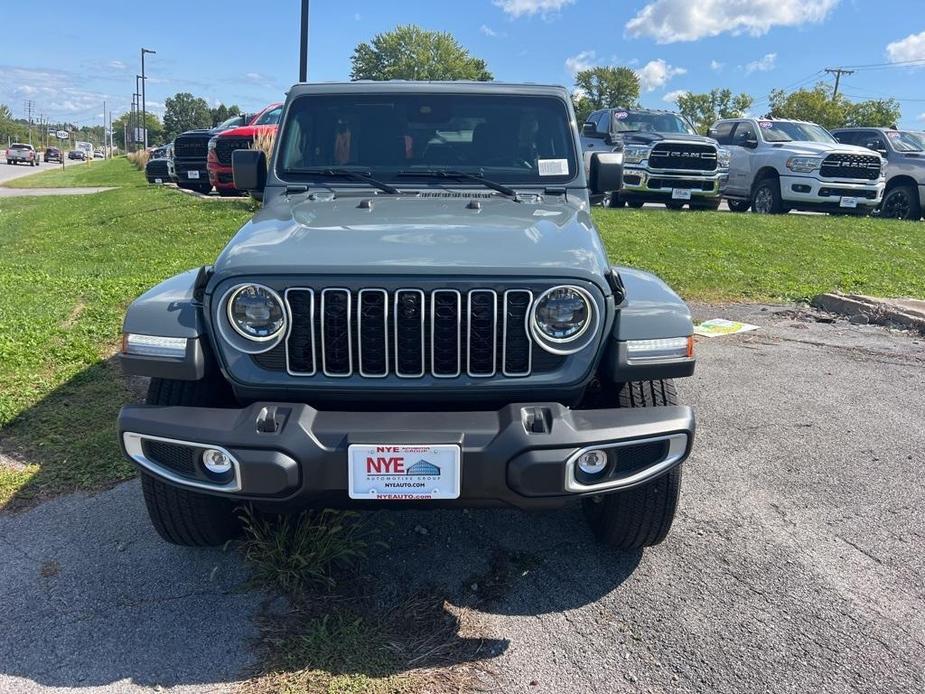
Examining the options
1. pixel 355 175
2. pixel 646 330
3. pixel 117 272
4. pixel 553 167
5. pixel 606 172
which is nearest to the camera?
pixel 646 330

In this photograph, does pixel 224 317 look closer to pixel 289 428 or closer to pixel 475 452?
pixel 289 428

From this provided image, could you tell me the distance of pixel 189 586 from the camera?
2885 mm

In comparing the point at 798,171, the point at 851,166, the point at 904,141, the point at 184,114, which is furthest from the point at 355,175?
the point at 184,114

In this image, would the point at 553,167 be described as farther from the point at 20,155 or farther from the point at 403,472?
the point at 20,155

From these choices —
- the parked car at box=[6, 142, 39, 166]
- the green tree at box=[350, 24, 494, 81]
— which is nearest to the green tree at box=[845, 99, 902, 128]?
the green tree at box=[350, 24, 494, 81]

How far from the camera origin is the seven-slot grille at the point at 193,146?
1791 cm

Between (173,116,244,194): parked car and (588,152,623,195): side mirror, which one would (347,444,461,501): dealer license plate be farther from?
(173,116,244,194): parked car

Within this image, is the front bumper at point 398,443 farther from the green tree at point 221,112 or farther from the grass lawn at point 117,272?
the green tree at point 221,112

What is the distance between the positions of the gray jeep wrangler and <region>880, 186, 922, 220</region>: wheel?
580 inches

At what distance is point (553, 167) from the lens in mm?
3850

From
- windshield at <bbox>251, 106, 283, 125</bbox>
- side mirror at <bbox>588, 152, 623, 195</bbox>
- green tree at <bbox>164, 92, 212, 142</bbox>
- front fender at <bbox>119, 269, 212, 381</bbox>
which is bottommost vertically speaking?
front fender at <bbox>119, 269, 212, 381</bbox>

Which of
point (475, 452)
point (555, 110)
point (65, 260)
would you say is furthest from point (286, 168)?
point (65, 260)

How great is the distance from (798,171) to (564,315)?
514 inches

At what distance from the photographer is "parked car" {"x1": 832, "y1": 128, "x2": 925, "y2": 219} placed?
14891 millimetres
